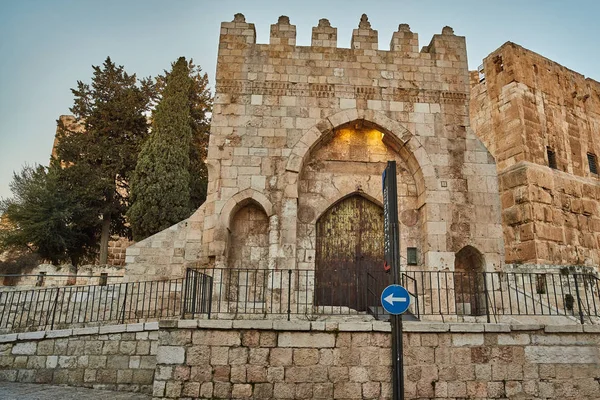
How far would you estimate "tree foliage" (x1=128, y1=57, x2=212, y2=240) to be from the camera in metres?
14.3

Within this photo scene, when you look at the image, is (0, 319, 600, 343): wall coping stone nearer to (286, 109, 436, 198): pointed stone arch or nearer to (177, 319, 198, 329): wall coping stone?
(177, 319, 198, 329): wall coping stone

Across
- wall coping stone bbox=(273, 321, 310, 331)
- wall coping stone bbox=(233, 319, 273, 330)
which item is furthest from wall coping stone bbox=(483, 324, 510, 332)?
wall coping stone bbox=(233, 319, 273, 330)

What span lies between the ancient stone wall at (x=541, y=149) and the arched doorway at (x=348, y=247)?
6128 mm

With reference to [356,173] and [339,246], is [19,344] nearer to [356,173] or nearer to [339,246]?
[339,246]

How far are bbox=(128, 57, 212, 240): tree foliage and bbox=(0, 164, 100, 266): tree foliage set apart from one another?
2845mm

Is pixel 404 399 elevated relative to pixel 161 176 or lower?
lower

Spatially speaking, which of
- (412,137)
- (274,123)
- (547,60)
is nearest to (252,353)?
(274,123)

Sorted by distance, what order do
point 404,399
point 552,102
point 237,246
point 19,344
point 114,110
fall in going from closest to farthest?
point 404,399
point 19,344
point 237,246
point 552,102
point 114,110

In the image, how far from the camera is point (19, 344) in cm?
818

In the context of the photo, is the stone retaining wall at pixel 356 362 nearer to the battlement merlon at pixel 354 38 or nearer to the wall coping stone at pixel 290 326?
the wall coping stone at pixel 290 326

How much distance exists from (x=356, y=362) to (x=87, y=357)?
16.4ft

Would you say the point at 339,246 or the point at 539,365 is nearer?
the point at 539,365

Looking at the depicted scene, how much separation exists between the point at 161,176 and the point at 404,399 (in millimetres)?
11109

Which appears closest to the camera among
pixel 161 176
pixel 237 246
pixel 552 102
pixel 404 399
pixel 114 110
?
pixel 404 399
